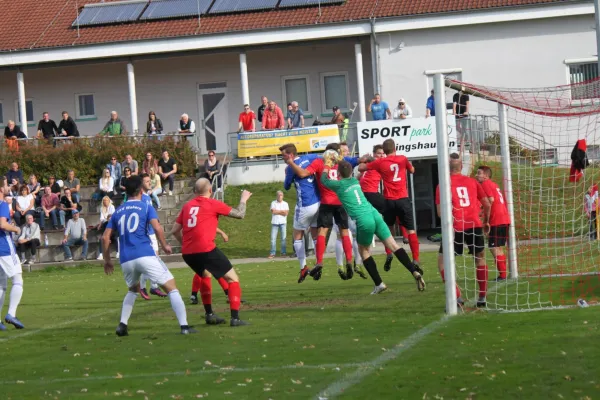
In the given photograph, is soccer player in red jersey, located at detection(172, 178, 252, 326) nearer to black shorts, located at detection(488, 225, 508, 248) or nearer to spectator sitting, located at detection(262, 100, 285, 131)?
black shorts, located at detection(488, 225, 508, 248)

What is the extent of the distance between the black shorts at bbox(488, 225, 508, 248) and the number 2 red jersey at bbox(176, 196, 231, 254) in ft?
15.3

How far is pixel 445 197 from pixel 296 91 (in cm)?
2737

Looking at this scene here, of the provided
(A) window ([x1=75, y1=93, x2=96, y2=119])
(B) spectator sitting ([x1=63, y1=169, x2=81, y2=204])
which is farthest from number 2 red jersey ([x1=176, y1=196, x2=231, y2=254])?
(A) window ([x1=75, y1=93, x2=96, y2=119])

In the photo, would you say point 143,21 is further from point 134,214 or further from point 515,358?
point 515,358

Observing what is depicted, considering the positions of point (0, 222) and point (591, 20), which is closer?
point (0, 222)

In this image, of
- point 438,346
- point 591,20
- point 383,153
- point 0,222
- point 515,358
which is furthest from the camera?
point 591,20

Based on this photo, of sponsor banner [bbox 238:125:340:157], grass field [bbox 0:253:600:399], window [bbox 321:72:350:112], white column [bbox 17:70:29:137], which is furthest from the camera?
white column [bbox 17:70:29:137]

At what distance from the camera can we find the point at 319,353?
10.1m

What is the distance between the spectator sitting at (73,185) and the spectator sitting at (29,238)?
5.24ft

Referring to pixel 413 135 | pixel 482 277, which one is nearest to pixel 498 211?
pixel 482 277

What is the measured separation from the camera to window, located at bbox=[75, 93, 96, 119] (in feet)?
136

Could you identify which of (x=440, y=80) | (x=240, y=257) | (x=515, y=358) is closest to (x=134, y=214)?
(x=440, y=80)

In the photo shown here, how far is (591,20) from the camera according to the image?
116 feet

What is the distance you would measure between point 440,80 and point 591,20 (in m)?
24.4
